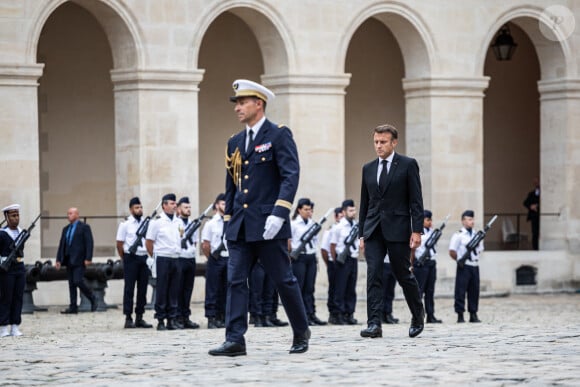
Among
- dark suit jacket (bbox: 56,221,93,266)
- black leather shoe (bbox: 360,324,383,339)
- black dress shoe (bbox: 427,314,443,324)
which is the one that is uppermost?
dark suit jacket (bbox: 56,221,93,266)

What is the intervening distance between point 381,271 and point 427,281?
24.4ft

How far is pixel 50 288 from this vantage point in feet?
65.7

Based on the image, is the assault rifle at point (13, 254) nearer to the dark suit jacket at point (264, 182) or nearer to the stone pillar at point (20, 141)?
the stone pillar at point (20, 141)

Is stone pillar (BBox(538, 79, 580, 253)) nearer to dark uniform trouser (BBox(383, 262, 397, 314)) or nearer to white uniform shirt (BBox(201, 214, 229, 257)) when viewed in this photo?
dark uniform trouser (BBox(383, 262, 397, 314))

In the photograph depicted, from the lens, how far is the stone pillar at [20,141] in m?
19.4

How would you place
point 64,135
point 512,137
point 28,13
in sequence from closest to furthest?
point 28,13 < point 64,135 < point 512,137

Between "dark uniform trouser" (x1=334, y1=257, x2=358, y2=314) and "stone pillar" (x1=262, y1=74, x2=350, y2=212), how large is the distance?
13.6 ft

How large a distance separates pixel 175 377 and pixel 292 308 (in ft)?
4.49

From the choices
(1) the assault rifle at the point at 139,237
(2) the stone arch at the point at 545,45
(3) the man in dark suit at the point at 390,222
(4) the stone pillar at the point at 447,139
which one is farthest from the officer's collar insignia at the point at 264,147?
(2) the stone arch at the point at 545,45

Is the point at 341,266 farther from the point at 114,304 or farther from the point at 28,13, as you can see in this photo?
the point at 28,13

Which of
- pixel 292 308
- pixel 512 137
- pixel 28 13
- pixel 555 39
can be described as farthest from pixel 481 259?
pixel 292 308

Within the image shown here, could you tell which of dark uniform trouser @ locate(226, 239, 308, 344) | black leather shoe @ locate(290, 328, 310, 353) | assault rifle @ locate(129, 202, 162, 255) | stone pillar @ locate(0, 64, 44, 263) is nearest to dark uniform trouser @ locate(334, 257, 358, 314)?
assault rifle @ locate(129, 202, 162, 255)

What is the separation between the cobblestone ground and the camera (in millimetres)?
8086

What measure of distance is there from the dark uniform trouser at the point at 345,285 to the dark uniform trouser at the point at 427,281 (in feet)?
2.76
